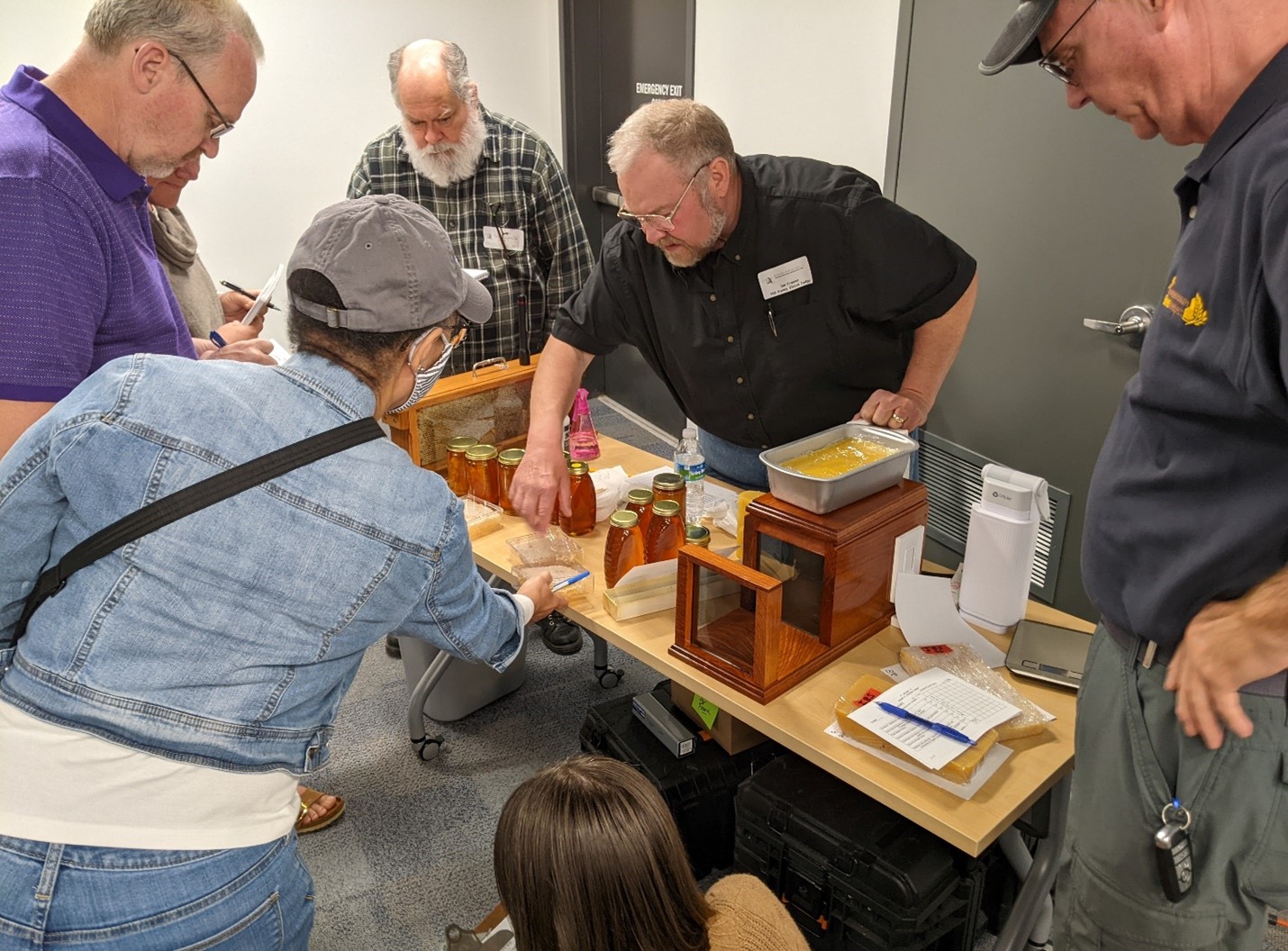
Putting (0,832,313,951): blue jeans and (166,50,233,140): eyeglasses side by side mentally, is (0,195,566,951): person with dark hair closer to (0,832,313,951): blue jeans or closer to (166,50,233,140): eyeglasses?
(0,832,313,951): blue jeans

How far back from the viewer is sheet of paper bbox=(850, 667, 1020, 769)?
4.65 ft

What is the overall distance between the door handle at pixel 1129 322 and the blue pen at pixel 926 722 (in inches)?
63.1

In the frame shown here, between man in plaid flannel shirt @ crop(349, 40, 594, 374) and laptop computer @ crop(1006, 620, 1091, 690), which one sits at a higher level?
man in plaid flannel shirt @ crop(349, 40, 594, 374)

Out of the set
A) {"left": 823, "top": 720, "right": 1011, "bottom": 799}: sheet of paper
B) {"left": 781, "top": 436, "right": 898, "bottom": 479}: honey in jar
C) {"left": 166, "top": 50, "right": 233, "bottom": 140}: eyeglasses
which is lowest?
{"left": 823, "top": 720, "right": 1011, "bottom": 799}: sheet of paper

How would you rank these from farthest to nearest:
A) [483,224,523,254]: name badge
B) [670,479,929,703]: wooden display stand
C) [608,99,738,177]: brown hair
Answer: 1. [483,224,523,254]: name badge
2. [608,99,738,177]: brown hair
3. [670,479,929,703]: wooden display stand

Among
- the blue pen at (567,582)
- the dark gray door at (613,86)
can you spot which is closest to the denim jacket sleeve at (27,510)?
the blue pen at (567,582)

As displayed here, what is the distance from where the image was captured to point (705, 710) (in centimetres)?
216

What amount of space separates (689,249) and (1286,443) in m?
1.35

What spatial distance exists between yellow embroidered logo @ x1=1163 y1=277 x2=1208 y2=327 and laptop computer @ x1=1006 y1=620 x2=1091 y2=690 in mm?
691

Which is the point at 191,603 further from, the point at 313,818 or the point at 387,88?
the point at 387,88

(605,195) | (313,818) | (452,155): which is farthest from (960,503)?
(605,195)

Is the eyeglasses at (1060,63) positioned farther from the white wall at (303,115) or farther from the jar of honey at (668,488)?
the white wall at (303,115)

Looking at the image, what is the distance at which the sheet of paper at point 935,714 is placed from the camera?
142 centimetres

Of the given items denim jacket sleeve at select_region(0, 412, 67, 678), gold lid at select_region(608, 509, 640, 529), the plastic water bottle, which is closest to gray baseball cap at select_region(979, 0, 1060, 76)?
gold lid at select_region(608, 509, 640, 529)
